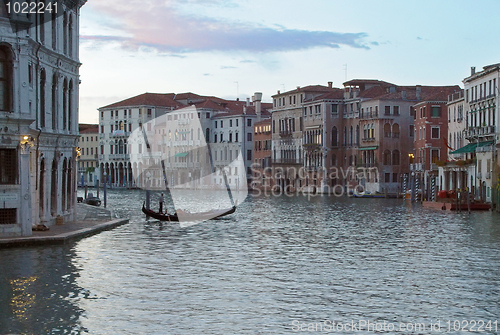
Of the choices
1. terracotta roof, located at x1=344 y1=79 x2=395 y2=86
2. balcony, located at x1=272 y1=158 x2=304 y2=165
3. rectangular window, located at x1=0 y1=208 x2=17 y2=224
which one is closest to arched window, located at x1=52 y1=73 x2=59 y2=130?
rectangular window, located at x1=0 y1=208 x2=17 y2=224

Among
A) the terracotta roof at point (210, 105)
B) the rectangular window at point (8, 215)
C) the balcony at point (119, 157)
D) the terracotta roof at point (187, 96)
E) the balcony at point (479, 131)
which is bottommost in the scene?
the rectangular window at point (8, 215)

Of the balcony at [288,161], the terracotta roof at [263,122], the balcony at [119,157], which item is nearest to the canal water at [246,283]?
the balcony at [288,161]

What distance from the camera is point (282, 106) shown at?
87.9m

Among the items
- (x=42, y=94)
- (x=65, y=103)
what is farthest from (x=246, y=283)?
(x=65, y=103)

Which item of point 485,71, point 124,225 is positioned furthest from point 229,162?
point 124,225

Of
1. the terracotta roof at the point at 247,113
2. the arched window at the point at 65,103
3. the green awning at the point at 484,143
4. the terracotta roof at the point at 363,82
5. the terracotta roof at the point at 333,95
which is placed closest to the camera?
the arched window at the point at 65,103

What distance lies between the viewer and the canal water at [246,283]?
12.4 metres

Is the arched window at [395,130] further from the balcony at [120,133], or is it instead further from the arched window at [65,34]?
the arched window at [65,34]

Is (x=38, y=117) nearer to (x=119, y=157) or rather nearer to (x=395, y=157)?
(x=395, y=157)

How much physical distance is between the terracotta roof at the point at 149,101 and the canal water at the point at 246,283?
78414 mm

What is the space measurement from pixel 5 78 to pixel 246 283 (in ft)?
30.0

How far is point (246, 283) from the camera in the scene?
16016mm

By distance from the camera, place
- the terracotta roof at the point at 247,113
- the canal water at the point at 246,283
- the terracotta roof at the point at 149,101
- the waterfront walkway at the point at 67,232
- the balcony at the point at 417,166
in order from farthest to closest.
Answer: the terracotta roof at the point at 149,101, the terracotta roof at the point at 247,113, the balcony at the point at 417,166, the waterfront walkway at the point at 67,232, the canal water at the point at 246,283

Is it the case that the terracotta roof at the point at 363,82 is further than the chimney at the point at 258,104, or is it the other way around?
the chimney at the point at 258,104
